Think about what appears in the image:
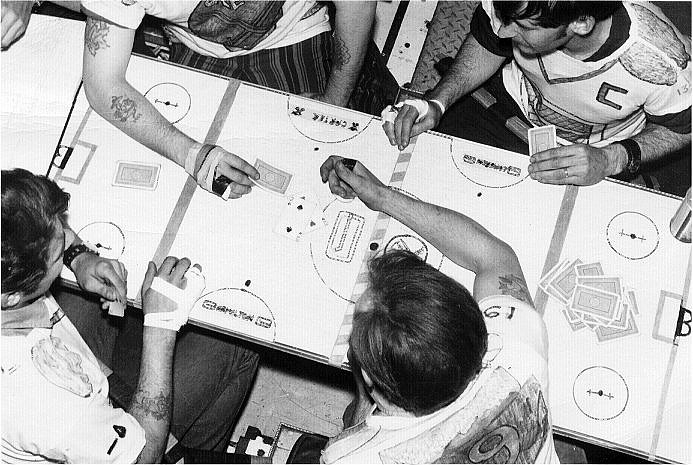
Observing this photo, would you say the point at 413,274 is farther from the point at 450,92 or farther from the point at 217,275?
the point at 450,92

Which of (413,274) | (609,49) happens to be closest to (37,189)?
(413,274)

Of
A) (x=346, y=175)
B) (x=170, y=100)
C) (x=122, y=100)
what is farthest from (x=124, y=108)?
(x=346, y=175)

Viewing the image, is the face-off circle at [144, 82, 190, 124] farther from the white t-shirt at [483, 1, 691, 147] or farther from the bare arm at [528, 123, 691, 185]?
the bare arm at [528, 123, 691, 185]

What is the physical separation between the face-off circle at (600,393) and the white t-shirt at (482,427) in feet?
1.05

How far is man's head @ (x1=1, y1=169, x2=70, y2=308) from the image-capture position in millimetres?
2268

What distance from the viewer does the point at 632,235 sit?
8.70 ft

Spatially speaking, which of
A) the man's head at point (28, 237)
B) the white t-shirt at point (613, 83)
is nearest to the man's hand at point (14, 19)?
the man's head at point (28, 237)

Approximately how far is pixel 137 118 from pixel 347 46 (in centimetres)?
85

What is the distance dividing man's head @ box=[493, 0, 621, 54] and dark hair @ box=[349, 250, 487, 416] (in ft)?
3.11

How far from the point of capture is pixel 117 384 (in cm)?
274

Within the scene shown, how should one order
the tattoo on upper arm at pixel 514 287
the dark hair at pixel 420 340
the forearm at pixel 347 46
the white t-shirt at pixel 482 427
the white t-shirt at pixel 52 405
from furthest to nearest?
the forearm at pixel 347 46 < the tattoo on upper arm at pixel 514 287 < the white t-shirt at pixel 52 405 < the white t-shirt at pixel 482 427 < the dark hair at pixel 420 340

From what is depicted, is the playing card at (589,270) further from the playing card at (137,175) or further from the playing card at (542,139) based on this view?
the playing card at (137,175)

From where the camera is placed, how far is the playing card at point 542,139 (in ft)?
9.20

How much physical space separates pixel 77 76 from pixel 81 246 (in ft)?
2.15
